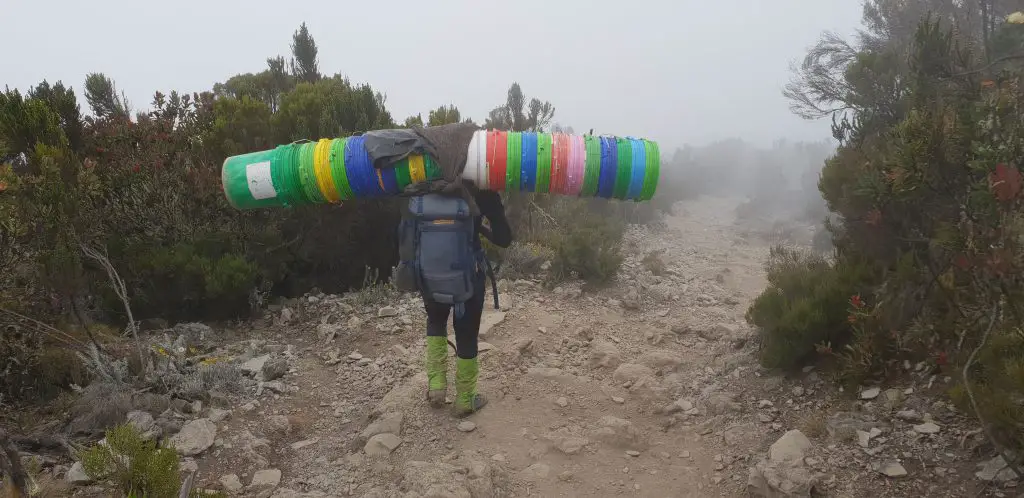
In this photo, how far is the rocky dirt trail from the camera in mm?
2947

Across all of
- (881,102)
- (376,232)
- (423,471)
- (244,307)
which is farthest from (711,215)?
(423,471)

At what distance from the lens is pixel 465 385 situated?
3.87 m

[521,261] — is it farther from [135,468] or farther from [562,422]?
[135,468]

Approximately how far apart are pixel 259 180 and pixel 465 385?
72.7 inches

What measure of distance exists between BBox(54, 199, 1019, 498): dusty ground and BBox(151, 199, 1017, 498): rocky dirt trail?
0.04ft

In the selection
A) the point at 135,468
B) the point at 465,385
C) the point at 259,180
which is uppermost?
the point at 259,180

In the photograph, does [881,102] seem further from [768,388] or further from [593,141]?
[593,141]

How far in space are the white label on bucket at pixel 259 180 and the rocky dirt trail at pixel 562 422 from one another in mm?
1458

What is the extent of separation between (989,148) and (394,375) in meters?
4.03

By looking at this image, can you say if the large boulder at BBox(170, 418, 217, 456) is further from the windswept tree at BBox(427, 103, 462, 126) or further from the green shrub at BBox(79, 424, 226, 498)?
the windswept tree at BBox(427, 103, 462, 126)

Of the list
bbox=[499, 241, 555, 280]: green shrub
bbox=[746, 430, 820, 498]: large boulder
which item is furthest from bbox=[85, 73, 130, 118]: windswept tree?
bbox=[746, 430, 820, 498]: large boulder

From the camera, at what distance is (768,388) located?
3.97 metres

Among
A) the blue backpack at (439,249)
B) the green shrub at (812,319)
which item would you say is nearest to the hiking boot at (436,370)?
the blue backpack at (439,249)

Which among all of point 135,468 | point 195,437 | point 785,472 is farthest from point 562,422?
point 135,468
